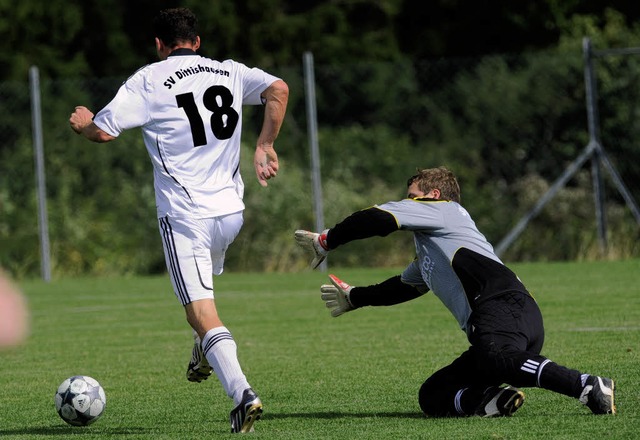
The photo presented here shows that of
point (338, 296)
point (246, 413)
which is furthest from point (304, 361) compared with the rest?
point (246, 413)

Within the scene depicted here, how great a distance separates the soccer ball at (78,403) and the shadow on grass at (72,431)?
0.05 m

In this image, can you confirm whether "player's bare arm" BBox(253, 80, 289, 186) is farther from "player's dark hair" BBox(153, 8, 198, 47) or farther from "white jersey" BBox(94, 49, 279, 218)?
"player's dark hair" BBox(153, 8, 198, 47)

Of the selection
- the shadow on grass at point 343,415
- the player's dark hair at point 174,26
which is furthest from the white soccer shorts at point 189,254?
the player's dark hair at point 174,26

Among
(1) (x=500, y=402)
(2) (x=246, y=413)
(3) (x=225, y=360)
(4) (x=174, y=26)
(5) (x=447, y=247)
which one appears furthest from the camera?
(4) (x=174, y=26)

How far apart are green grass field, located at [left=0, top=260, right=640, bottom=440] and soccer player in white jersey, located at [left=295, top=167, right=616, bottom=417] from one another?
139 millimetres

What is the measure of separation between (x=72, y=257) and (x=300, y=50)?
12334 millimetres

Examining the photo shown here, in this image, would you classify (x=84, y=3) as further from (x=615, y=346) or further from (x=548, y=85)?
(x=615, y=346)

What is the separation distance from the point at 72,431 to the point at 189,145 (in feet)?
5.18

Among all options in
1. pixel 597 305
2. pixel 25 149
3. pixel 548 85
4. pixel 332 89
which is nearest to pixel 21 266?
pixel 25 149

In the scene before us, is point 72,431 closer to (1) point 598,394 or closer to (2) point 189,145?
(2) point 189,145

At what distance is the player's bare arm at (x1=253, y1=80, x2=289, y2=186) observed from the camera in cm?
719

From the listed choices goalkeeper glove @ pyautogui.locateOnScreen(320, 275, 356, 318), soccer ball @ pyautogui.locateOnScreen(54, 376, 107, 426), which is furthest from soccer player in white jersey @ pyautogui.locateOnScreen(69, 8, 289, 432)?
goalkeeper glove @ pyautogui.locateOnScreen(320, 275, 356, 318)

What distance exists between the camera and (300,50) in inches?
1253

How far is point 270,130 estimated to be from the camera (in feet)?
23.8
